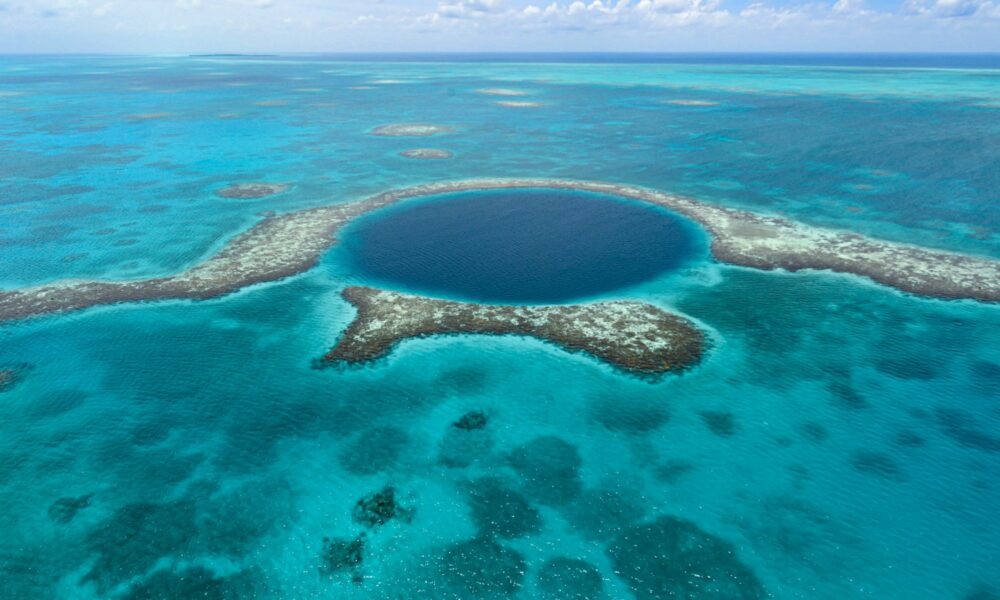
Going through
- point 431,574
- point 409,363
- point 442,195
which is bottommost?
point 431,574

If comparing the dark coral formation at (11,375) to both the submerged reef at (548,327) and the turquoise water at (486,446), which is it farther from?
the submerged reef at (548,327)

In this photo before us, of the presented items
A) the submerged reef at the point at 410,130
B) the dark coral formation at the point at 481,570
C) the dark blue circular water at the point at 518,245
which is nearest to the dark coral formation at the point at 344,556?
the dark coral formation at the point at 481,570

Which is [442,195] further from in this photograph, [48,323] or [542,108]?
[542,108]

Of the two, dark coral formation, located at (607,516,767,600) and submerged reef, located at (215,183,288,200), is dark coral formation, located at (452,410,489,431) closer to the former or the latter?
dark coral formation, located at (607,516,767,600)

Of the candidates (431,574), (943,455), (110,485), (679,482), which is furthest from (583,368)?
(110,485)

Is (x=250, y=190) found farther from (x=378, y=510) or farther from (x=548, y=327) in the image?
(x=378, y=510)

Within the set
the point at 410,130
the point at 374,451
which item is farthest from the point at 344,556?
the point at 410,130

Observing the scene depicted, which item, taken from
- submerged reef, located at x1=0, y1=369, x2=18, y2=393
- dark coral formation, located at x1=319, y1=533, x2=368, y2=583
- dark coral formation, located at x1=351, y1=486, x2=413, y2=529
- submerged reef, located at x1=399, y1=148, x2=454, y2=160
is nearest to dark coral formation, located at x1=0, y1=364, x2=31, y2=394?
submerged reef, located at x1=0, y1=369, x2=18, y2=393
